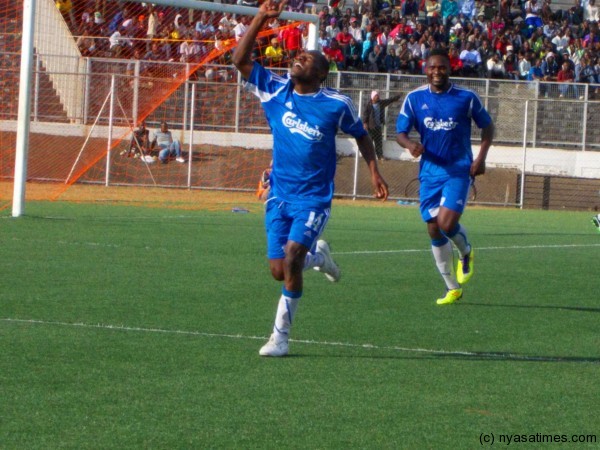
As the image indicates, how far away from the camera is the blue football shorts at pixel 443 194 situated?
10.6m

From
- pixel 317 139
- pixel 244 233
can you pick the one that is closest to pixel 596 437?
pixel 317 139

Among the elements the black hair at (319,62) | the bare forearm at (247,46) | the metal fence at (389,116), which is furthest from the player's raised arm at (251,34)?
the metal fence at (389,116)

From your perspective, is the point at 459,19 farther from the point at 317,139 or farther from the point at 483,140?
the point at 317,139

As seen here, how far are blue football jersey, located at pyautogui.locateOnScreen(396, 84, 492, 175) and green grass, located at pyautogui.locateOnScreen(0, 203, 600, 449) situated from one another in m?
1.25

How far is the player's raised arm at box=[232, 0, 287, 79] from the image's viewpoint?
24.5 feet

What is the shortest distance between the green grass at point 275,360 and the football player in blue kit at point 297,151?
0.62 metres

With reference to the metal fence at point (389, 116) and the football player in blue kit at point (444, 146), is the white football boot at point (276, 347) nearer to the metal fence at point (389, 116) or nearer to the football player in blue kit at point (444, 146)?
the football player in blue kit at point (444, 146)

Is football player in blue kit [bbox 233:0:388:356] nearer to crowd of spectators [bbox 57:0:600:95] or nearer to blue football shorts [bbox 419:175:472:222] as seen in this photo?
blue football shorts [bbox 419:175:472:222]

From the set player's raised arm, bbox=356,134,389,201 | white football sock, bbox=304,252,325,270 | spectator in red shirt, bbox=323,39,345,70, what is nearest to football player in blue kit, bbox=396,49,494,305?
white football sock, bbox=304,252,325,270

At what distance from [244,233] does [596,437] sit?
12113mm

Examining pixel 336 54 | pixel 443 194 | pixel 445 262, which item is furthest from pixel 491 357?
pixel 336 54

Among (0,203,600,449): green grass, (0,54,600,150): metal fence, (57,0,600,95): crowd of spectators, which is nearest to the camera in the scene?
(0,203,600,449): green grass

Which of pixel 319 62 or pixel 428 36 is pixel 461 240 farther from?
pixel 428 36

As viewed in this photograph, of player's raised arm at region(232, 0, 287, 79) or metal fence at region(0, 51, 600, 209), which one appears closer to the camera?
player's raised arm at region(232, 0, 287, 79)
